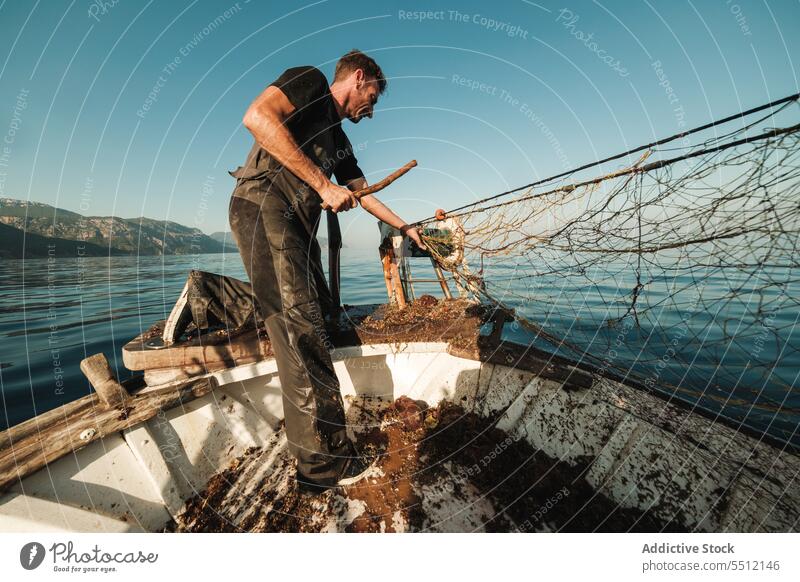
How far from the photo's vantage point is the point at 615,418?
3119mm


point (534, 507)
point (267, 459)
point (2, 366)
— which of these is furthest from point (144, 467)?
point (2, 366)

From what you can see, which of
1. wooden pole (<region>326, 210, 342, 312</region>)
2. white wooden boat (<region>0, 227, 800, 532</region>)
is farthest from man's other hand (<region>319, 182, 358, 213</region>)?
white wooden boat (<region>0, 227, 800, 532</region>)

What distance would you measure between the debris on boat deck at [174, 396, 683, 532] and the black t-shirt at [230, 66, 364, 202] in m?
3.05

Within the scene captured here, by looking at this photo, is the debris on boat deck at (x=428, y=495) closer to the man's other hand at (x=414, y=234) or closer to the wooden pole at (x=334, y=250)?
the wooden pole at (x=334, y=250)

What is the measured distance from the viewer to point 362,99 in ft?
10.8

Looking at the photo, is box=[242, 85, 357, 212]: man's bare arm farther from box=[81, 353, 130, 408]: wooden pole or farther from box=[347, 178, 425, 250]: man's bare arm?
box=[81, 353, 130, 408]: wooden pole

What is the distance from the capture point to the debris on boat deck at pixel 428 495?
2.69 metres

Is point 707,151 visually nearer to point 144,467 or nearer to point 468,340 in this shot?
point 468,340

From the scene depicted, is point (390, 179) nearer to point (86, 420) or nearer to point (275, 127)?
point (275, 127)

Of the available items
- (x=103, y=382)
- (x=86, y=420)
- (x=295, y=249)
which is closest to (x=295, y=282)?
(x=295, y=249)

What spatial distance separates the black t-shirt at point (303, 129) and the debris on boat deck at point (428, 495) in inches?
120

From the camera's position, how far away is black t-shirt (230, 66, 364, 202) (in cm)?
260
